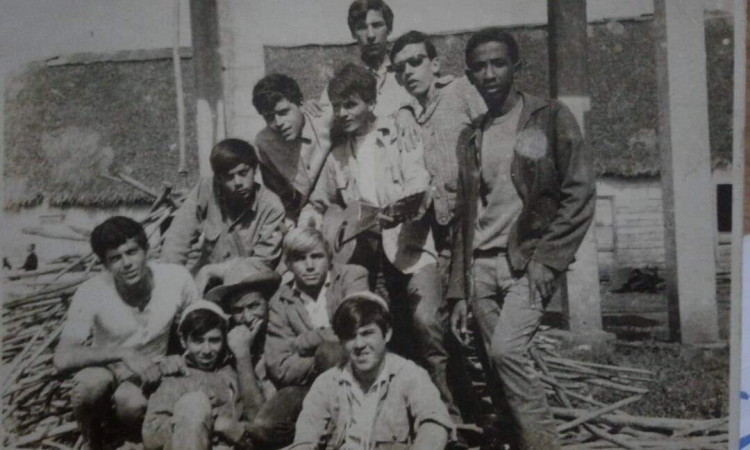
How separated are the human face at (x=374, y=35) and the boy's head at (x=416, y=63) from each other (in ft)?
0.31

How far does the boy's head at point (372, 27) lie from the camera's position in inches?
179

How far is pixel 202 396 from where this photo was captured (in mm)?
4305

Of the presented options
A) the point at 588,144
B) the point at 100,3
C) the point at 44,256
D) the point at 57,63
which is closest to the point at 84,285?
the point at 44,256

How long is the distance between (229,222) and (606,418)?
2.37 metres

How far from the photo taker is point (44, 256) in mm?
4742

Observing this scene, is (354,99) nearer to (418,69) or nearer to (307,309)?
(418,69)

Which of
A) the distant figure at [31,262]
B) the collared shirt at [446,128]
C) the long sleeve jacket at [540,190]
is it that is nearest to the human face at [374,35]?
the collared shirt at [446,128]

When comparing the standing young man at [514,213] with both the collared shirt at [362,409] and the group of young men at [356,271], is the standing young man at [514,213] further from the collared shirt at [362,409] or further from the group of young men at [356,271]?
the collared shirt at [362,409]

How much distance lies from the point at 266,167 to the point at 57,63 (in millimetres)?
1494

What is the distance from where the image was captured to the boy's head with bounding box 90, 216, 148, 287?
14.9ft

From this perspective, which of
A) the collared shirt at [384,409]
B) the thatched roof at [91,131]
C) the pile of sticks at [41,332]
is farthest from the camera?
the thatched roof at [91,131]

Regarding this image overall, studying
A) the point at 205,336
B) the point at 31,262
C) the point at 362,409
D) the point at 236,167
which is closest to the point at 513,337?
the point at 362,409

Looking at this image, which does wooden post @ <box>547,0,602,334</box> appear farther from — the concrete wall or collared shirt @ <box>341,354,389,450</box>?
the concrete wall

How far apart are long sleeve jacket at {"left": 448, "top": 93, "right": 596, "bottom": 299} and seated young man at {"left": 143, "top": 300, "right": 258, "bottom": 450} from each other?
4.27 feet
